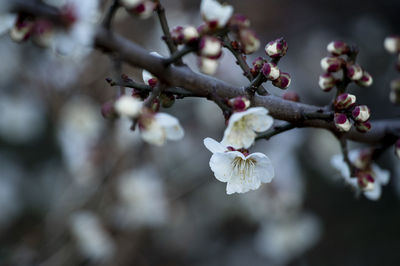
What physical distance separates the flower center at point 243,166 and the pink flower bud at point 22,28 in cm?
74

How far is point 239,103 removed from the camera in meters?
1.16

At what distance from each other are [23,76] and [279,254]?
9.17 ft

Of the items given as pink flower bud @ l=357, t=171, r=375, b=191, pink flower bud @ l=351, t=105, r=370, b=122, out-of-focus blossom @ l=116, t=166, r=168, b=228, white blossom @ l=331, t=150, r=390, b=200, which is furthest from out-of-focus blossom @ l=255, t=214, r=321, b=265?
pink flower bud @ l=351, t=105, r=370, b=122

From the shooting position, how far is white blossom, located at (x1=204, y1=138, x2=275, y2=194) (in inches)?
54.0

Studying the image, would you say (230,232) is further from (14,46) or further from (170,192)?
(14,46)

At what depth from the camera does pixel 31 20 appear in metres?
1.11

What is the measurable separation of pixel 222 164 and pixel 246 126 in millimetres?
206

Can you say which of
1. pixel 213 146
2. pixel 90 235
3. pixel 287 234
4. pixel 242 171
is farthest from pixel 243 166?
pixel 287 234

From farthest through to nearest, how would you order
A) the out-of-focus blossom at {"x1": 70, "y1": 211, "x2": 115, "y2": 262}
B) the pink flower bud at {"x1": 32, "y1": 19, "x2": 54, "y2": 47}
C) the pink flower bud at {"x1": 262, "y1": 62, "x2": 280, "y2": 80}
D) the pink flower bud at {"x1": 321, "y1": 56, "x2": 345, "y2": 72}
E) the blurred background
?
the blurred background
the out-of-focus blossom at {"x1": 70, "y1": 211, "x2": 115, "y2": 262}
the pink flower bud at {"x1": 321, "y1": 56, "x2": 345, "y2": 72}
the pink flower bud at {"x1": 262, "y1": 62, "x2": 280, "y2": 80}
the pink flower bud at {"x1": 32, "y1": 19, "x2": 54, "y2": 47}

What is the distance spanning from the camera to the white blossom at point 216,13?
114cm

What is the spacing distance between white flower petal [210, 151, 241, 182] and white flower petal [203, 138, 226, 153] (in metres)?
0.02

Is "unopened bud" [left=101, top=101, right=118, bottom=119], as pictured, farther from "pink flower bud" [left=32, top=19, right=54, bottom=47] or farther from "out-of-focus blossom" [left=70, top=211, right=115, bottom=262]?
"out-of-focus blossom" [left=70, top=211, right=115, bottom=262]

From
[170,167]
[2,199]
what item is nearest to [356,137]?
[170,167]

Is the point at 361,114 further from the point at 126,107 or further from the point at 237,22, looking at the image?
the point at 126,107
